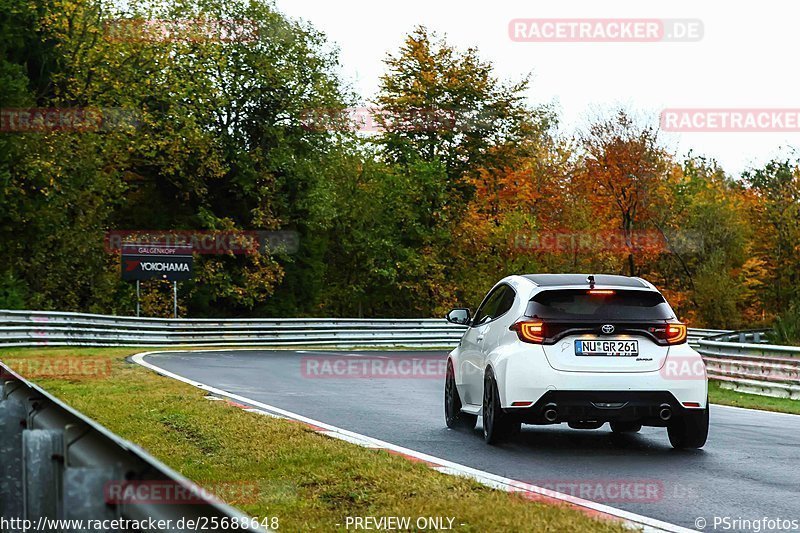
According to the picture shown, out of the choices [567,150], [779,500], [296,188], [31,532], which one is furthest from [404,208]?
[31,532]

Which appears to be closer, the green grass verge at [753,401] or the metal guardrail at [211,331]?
the green grass verge at [753,401]

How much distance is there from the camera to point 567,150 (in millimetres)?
64125

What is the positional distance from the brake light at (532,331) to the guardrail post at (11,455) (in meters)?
5.67

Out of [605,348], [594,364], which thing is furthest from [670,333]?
[594,364]

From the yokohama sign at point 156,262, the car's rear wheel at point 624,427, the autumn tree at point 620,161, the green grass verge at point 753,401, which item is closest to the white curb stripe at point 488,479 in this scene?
the car's rear wheel at point 624,427

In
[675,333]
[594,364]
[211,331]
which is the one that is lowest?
[211,331]

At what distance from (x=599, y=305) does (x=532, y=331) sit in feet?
2.29

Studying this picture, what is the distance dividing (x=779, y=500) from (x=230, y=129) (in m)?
41.8

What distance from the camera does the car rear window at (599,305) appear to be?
1087 cm

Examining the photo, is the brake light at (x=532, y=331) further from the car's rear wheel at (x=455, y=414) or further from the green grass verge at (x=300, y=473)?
the car's rear wheel at (x=455, y=414)

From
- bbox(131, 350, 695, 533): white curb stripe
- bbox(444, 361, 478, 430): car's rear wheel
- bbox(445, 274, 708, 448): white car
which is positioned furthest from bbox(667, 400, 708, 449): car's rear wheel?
bbox(131, 350, 695, 533): white curb stripe

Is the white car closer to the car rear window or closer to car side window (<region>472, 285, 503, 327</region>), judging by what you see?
the car rear window

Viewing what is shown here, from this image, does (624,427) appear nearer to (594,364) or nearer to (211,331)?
(594,364)

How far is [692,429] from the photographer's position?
431 inches
